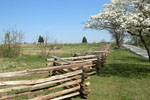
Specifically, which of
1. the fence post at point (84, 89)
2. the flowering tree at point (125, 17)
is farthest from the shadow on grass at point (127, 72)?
the fence post at point (84, 89)

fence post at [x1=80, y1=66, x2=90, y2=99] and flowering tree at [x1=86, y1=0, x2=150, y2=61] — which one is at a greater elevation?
flowering tree at [x1=86, y1=0, x2=150, y2=61]

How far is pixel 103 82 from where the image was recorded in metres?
8.46

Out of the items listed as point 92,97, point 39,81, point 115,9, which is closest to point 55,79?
point 39,81

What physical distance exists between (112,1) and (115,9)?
63 centimetres

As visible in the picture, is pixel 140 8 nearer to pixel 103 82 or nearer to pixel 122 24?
pixel 122 24

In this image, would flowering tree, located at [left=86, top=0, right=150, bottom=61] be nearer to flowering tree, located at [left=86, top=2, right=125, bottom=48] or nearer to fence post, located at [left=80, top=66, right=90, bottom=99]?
flowering tree, located at [left=86, top=2, right=125, bottom=48]

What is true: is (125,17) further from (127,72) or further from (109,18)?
(127,72)

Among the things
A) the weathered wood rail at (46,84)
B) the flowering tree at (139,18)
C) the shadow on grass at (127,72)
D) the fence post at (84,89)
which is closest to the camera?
the weathered wood rail at (46,84)

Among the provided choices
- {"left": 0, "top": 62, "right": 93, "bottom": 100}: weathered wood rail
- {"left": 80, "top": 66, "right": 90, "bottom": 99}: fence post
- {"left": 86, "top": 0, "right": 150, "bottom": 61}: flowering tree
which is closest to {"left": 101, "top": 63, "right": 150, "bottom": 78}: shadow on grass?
{"left": 86, "top": 0, "right": 150, "bottom": 61}: flowering tree

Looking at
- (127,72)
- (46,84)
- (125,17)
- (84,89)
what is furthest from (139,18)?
(46,84)

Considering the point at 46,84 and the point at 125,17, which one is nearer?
the point at 46,84

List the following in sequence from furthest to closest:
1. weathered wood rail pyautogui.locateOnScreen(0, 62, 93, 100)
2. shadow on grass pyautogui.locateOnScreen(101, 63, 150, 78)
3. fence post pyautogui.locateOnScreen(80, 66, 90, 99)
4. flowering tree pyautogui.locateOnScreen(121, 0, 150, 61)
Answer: shadow on grass pyautogui.locateOnScreen(101, 63, 150, 78)
flowering tree pyautogui.locateOnScreen(121, 0, 150, 61)
fence post pyautogui.locateOnScreen(80, 66, 90, 99)
weathered wood rail pyautogui.locateOnScreen(0, 62, 93, 100)

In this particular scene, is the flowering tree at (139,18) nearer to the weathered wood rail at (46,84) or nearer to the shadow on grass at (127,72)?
the shadow on grass at (127,72)

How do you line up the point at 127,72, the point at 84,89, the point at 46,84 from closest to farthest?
the point at 46,84 → the point at 84,89 → the point at 127,72
